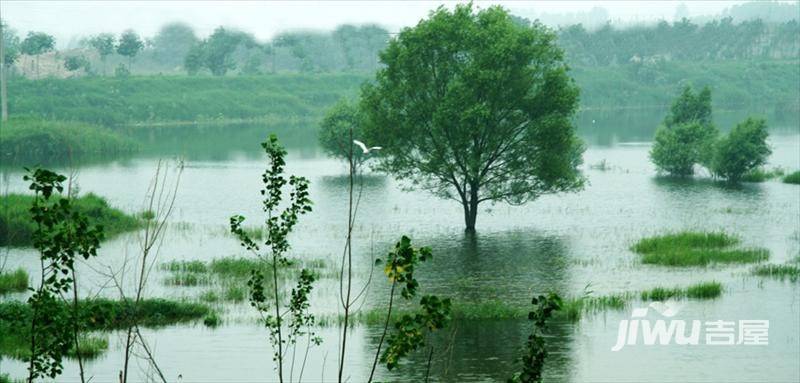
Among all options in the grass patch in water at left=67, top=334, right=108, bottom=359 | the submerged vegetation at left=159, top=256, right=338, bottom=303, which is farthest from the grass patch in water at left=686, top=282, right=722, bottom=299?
the grass patch in water at left=67, top=334, right=108, bottom=359

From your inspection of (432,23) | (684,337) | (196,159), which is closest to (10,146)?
(196,159)

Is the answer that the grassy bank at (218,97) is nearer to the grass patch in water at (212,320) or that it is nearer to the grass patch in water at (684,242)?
the grass patch in water at (684,242)

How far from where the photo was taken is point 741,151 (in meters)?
81.0

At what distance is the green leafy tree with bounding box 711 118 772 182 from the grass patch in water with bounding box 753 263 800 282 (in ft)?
124

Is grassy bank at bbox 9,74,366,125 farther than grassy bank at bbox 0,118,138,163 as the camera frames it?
Yes

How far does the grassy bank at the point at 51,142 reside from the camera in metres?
100

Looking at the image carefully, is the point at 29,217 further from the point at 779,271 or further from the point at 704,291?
the point at 779,271

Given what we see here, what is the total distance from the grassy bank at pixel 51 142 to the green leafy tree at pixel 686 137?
172ft

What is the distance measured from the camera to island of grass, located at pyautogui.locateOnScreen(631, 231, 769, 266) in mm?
46375

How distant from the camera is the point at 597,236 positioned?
5519 centimetres

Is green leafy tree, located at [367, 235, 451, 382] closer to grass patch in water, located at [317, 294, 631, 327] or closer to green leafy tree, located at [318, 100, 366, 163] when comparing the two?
grass patch in water, located at [317, 294, 631, 327]

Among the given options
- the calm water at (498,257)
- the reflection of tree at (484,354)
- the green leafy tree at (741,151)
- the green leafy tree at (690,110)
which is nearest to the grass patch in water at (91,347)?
the calm water at (498,257)

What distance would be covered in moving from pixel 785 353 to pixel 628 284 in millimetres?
10613

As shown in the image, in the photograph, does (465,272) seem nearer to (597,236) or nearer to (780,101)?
(597,236)
